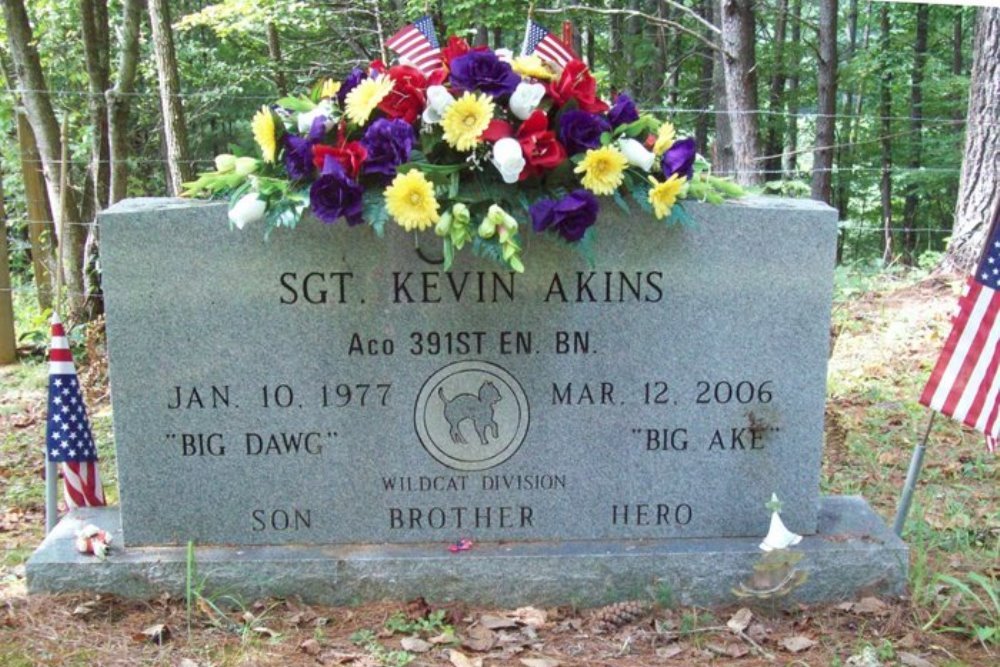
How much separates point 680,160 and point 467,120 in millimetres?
775

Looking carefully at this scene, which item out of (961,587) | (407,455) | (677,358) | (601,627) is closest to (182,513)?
(407,455)

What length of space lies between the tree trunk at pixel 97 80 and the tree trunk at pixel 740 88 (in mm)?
6223

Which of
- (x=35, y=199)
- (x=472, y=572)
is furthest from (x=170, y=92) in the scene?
(x=472, y=572)

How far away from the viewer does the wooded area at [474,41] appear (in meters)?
7.81

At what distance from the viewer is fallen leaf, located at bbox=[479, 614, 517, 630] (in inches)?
127

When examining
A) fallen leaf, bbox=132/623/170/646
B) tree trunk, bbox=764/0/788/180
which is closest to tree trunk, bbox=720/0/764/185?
fallen leaf, bbox=132/623/170/646

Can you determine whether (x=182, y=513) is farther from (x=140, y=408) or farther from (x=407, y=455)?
(x=407, y=455)

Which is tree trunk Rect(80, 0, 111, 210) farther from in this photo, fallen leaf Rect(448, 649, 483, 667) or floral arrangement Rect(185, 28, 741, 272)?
fallen leaf Rect(448, 649, 483, 667)

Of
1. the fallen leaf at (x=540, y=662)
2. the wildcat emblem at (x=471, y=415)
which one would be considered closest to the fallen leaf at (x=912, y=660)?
the fallen leaf at (x=540, y=662)

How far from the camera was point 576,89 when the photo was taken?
3.20 m

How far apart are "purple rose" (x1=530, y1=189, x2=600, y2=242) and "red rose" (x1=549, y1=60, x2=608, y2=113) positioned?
35cm

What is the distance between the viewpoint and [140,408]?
3.34 m

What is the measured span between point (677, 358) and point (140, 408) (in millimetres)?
2015

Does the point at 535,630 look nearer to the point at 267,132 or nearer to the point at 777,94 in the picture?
the point at 267,132
